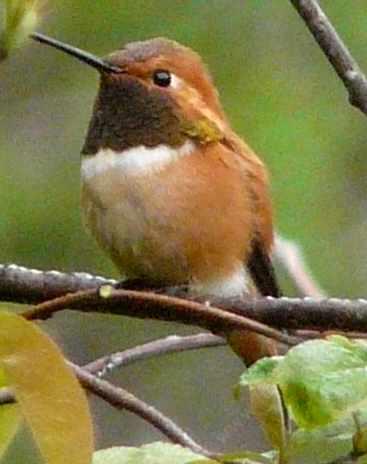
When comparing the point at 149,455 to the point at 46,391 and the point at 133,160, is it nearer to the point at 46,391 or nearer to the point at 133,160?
the point at 46,391

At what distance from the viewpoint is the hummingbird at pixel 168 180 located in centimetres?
376

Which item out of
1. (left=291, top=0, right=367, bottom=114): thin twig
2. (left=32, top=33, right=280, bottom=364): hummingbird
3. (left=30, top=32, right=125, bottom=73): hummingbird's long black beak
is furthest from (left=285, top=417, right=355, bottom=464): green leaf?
(left=32, top=33, right=280, bottom=364): hummingbird

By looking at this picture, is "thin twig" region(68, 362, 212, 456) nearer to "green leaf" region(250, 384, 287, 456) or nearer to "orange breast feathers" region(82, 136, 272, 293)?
"green leaf" region(250, 384, 287, 456)

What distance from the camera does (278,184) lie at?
6660 millimetres

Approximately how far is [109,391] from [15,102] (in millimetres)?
6368

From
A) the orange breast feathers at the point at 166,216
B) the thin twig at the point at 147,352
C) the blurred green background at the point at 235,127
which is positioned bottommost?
the blurred green background at the point at 235,127

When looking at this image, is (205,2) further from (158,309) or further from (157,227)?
(158,309)

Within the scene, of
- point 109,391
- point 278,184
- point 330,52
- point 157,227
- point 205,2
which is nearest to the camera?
point 109,391

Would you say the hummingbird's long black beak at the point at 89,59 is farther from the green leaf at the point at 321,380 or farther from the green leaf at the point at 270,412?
the green leaf at the point at 321,380

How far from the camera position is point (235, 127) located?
22.4 feet

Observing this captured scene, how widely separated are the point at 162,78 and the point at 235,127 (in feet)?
9.54

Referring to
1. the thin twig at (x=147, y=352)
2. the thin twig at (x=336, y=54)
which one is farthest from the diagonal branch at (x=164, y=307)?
the thin twig at (x=336, y=54)

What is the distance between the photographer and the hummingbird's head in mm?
3857

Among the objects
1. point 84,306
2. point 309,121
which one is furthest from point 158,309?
point 309,121
